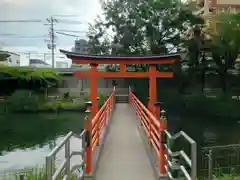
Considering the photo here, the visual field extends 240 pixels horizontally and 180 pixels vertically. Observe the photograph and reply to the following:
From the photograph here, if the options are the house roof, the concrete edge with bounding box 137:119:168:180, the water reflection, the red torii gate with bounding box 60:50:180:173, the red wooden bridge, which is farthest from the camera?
the water reflection

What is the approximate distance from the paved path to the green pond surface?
9.09ft

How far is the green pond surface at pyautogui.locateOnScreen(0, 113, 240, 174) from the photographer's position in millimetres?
13547

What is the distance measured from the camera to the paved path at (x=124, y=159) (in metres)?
5.44

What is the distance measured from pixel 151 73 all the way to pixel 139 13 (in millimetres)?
15368

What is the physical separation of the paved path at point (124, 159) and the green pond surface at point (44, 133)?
9.09 ft

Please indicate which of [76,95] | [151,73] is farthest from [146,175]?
[76,95]

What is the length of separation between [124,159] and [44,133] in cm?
1336

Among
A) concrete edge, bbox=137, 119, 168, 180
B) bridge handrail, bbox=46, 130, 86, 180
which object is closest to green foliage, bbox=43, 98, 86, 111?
concrete edge, bbox=137, 119, 168, 180

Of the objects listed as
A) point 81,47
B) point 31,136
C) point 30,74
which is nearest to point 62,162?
point 31,136

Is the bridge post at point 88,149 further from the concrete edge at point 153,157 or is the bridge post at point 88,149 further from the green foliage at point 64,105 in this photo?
the green foliage at point 64,105

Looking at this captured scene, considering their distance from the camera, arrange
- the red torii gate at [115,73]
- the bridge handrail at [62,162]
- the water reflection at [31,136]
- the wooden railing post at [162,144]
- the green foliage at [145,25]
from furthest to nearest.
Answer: the green foliage at [145,25]
the water reflection at [31,136]
the red torii gate at [115,73]
the wooden railing post at [162,144]
the bridge handrail at [62,162]

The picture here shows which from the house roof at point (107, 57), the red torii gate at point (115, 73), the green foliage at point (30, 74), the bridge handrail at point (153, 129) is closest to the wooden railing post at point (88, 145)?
the bridge handrail at point (153, 129)

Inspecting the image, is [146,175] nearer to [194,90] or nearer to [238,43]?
[238,43]

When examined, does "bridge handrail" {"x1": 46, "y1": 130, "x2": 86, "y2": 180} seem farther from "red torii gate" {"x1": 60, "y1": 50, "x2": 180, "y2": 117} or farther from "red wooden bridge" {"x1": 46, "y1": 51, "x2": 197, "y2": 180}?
"red torii gate" {"x1": 60, "y1": 50, "x2": 180, "y2": 117}
